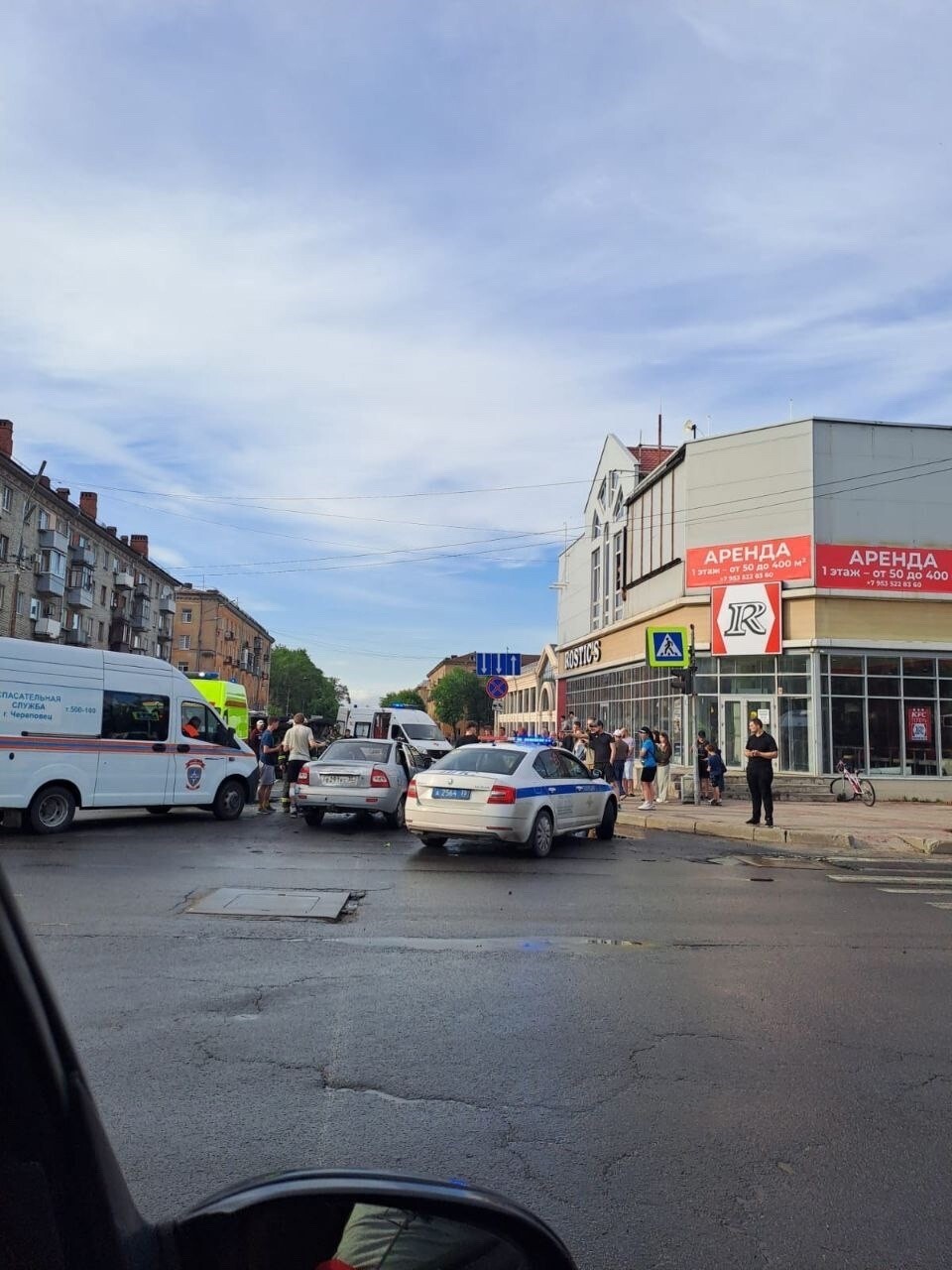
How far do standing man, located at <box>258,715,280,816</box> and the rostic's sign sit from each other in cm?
2152

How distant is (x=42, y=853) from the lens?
11578mm

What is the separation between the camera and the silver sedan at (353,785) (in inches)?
620

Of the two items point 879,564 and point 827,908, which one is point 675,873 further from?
point 879,564

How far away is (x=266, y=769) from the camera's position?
19.1 meters

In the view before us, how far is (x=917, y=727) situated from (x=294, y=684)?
429 ft

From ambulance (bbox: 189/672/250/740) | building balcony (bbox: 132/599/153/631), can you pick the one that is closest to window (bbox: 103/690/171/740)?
ambulance (bbox: 189/672/250/740)

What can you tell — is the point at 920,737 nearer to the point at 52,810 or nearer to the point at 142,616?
the point at 52,810

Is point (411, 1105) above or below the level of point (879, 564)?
below

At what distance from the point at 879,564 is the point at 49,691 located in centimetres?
2184

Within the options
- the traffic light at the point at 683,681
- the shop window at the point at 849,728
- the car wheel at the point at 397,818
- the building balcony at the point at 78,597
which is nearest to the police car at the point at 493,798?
the car wheel at the point at 397,818

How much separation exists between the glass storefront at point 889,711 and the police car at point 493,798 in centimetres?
1514

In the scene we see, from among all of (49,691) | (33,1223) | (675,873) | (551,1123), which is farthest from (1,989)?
(49,691)

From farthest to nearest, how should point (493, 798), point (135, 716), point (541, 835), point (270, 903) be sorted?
point (135, 716), point (541, 835), point (493, 798), point (270, 903)

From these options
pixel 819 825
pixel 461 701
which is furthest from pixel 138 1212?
pixel 461 701
